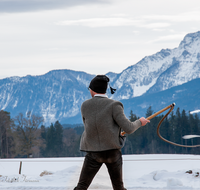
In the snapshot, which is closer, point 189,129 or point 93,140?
point 93,140

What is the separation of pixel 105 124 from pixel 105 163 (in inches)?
14.2

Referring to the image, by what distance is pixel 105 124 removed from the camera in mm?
3076

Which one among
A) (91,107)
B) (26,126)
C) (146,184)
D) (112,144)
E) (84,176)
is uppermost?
(91,107)

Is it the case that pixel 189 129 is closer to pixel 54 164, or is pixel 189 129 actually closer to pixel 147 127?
pixel 147 127

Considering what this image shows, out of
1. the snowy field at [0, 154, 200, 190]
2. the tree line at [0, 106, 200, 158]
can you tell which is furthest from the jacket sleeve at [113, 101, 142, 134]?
the tree line at [0, 106, 200, 158]

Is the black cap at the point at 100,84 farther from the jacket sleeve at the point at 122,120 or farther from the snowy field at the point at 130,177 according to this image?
the snowy field at the point at 130,177

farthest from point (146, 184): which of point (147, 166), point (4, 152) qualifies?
point (4, 152)

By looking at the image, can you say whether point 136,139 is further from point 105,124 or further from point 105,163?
point 105,124

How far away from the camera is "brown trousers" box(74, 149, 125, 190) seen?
10.2ft

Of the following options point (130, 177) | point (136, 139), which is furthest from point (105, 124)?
point (136, 139)

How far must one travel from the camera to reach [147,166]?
281 inches

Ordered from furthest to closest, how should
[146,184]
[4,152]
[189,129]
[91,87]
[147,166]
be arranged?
[189,129] < [4,152] < [147,166] < [146,184] < [91,87]

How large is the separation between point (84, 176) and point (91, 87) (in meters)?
0.80

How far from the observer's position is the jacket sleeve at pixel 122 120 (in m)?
3.00
